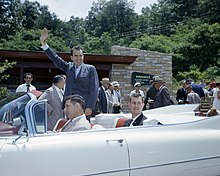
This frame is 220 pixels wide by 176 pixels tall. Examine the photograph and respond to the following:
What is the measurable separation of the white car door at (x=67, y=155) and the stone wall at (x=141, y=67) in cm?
1066

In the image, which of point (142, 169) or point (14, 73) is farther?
point (14, 73)

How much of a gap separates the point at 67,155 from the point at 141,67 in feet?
38.8

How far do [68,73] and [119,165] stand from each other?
2183 mm

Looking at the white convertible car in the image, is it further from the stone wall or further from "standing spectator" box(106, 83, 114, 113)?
the stone wall

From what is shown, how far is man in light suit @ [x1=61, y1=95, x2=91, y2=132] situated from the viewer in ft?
11.4

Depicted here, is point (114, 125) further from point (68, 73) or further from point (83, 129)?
point (68, 73)

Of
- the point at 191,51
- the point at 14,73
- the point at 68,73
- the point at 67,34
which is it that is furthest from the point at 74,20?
the point at 68,73

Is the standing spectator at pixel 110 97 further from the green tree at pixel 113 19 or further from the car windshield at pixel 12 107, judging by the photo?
the green tree at pixel 113 19

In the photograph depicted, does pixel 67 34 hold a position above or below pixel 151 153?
above

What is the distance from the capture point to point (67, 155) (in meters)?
2.82

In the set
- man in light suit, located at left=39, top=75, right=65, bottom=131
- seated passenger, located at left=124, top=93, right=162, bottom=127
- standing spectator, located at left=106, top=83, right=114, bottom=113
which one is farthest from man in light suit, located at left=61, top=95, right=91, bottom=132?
standing spectator, located at left=106, top=83, right=114, bottom=113

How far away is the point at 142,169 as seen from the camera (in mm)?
3029

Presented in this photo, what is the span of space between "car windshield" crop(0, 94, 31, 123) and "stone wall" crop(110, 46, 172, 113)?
34.1 feet

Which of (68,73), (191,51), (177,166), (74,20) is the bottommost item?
(177,166)
